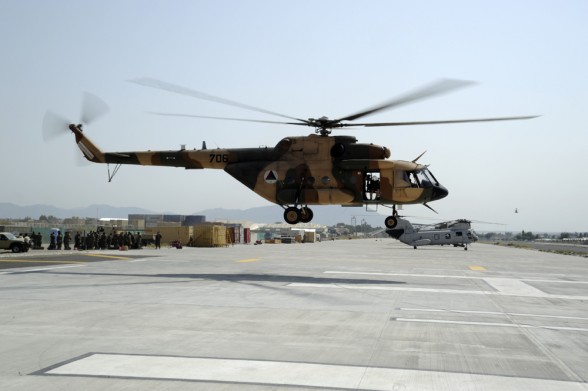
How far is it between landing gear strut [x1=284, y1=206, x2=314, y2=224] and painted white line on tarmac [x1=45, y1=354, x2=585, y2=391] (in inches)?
626

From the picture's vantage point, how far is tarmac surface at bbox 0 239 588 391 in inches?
260

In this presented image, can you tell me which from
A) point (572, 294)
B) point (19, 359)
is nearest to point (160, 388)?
point (19, 359)

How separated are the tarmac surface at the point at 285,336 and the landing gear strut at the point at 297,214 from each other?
5.64 meters

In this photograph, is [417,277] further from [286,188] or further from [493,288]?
[286,188]

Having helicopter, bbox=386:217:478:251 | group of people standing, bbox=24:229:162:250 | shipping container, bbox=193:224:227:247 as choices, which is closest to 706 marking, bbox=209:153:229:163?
group of people standing, bbox=24:229:162:250

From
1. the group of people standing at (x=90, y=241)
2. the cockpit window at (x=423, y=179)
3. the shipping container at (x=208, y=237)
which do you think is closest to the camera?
the cockpit window at (x=423, y=179)

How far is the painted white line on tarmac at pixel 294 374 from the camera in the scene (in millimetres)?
6387

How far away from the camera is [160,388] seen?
19.9 feet

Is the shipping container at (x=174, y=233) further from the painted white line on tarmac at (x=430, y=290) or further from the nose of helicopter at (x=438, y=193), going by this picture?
the painted white line on tarmac at (x=430, y=290)

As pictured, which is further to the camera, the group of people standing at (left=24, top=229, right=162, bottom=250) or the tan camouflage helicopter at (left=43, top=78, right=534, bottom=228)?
the group of people standing at (left=24, top=229, right=162, bottom=250)

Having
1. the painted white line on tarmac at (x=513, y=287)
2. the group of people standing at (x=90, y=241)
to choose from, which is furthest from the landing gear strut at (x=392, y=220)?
the group of people standing at (x=90, y=241)

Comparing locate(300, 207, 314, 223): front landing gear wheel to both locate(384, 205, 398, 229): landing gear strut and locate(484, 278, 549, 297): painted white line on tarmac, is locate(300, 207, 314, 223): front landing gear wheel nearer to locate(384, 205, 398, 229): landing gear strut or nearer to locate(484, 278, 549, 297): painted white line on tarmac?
locate(384, 205, 398, 229): landing gear strut

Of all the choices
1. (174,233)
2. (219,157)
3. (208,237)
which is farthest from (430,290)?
(174,233)

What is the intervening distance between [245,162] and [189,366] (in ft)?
55.4
